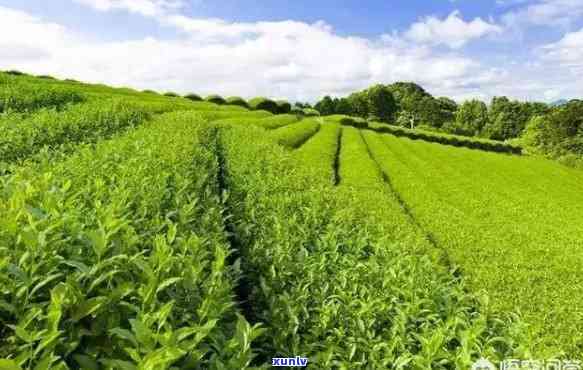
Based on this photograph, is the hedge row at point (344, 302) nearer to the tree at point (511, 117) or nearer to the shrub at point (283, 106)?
the shrub at point (283, 106)

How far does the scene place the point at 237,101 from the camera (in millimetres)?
48531

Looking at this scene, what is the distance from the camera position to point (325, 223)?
280 inches

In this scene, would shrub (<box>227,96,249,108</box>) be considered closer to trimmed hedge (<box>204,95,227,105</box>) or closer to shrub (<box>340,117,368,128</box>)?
trimmed hedge (<box>204,95,227,105</box>)

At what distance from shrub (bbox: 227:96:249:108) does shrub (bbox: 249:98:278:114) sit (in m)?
0.66

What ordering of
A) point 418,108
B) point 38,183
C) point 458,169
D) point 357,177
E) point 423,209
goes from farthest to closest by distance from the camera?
point 418,108
point 458,169
point 357,177
point 423,209
point 38,183

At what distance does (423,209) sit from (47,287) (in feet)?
40.2

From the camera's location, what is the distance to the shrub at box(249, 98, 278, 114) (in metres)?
49.4

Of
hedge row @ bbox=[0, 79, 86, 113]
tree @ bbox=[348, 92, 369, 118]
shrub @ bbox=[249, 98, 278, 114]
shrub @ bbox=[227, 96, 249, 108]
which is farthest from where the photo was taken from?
tree @ bbox=[348, 92, 369, 118]

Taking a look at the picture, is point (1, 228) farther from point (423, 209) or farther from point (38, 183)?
point (423, 209)

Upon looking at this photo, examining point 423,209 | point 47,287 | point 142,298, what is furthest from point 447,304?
point 423,209

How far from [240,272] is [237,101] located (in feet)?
152

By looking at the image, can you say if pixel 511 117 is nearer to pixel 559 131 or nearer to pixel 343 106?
pixel 559 131

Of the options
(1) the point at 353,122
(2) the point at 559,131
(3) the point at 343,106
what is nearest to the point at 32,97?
(1) the point at 353,122

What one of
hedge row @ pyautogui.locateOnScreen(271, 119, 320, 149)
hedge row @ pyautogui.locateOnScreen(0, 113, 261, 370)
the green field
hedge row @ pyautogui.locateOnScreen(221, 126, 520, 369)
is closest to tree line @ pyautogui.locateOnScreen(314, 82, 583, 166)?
hedge row @ pyautogui.locateOnScreen(271, 119, 320, 149)
